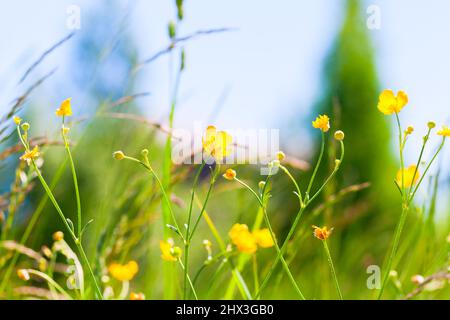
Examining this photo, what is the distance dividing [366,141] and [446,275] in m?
4.51

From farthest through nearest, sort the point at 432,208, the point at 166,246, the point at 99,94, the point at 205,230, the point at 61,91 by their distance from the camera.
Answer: the point at 205,230
the point at 99,94
the point at 61,91
the point at 432,208
the point at 166,246

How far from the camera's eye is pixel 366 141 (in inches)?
198

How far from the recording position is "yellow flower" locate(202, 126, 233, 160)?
0.59 m

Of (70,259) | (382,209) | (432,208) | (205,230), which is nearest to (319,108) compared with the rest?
(382,209)

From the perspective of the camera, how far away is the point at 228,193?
3.82 meters

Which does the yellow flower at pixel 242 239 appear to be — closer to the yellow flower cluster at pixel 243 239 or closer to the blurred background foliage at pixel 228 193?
the yellow flower cluster at pixel 243 239

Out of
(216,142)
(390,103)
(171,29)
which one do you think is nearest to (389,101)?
(390,103)

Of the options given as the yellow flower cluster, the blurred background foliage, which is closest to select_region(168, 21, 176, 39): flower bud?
the blurred background foliage

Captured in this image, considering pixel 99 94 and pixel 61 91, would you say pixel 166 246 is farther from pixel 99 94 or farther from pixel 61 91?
pixel 99 94

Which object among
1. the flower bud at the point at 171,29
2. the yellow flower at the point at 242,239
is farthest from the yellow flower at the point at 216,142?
the flower bud at the point at 171,29

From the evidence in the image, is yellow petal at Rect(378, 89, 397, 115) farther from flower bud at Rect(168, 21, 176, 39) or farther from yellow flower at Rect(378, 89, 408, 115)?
flower bud at Rect(168, 21, 176, 39)

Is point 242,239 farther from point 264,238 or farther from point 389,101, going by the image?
point 389,101

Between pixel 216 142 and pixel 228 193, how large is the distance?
3.24 metres

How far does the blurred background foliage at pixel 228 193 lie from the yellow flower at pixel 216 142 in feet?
0.86
